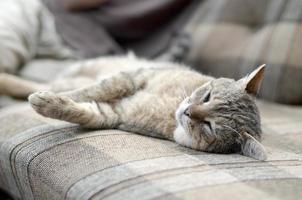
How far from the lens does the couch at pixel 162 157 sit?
1286 mm

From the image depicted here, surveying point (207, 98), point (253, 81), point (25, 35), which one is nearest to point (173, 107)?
point (207, 98)

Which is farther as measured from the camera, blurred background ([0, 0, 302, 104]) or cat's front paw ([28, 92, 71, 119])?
blurred background ([0, 0, 302, 104])

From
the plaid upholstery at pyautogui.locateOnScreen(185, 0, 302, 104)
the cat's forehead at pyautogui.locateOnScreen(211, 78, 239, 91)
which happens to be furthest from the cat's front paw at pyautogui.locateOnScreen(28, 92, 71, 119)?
the plaid upholstery at pyautogui.locateOnScreen(185, 0, 302, 104)

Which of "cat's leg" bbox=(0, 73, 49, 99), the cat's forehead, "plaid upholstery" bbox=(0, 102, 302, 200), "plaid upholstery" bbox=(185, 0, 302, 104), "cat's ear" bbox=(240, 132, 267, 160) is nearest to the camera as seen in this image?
"plaid upholstery" bbox=(0, 102, 302, 200)

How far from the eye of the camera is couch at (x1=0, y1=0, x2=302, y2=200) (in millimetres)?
1286

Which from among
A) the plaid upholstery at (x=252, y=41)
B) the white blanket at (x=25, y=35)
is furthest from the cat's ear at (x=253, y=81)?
the white blanket at (x=25, y=35)

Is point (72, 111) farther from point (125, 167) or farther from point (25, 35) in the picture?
point (25, 35)

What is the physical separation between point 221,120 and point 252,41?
96cm

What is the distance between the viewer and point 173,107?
71.1 inches

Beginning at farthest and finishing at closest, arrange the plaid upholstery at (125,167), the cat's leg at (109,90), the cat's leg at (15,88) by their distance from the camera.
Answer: the cat's leg at (15,88) → the cat's leg at (109,90) → the plaid upholstery at (125,167)

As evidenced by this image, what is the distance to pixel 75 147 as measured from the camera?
5.06ft

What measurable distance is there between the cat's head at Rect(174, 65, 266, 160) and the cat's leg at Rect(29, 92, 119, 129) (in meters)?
0.24

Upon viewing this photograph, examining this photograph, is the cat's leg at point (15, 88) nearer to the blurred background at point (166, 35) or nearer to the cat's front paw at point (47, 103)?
the blurred background at point (166, 35)

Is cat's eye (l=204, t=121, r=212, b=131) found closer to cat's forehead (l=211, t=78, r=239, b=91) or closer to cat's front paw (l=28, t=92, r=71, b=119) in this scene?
cat's forehead (l=211, t=78, r=239, b=91)
